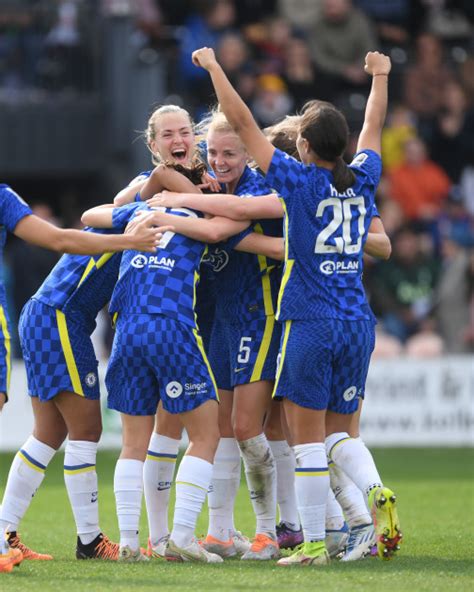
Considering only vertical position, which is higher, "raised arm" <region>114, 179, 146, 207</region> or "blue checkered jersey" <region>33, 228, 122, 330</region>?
"raised arm" <region>114, 179, 146, 207</region>

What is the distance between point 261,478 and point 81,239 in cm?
160

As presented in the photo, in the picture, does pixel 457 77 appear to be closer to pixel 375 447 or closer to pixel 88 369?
pixel 375 447

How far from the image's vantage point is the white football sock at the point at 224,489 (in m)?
7.04

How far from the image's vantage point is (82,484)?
6.95 m

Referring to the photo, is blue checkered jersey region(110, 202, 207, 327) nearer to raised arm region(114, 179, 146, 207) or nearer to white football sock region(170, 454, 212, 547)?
raised arm region(114, 179, 146, 207)

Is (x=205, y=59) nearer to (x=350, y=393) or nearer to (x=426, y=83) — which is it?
(x=350, y=393)

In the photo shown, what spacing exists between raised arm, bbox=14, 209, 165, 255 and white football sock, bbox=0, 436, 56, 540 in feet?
4.11

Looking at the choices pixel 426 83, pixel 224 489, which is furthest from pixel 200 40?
pixel 224 489

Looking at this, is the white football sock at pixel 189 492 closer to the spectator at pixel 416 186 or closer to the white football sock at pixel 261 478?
the white football sock at pixel 261 478

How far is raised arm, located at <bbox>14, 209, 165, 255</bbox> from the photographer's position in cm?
627

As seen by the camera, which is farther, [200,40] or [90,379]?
[200,40]

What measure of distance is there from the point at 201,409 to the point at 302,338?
60 cm

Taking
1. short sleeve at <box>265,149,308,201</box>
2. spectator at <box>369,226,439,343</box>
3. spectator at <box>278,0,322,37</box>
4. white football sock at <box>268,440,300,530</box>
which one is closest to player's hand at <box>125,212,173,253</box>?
short sleeve at <box>265,149,308,201</box>

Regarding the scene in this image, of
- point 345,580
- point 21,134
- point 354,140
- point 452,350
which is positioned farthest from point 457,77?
point 345,580
